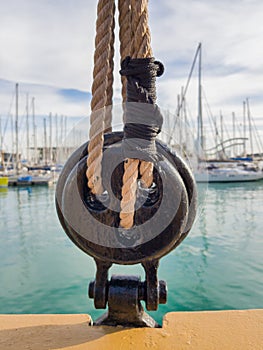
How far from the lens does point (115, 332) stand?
3.86 feet

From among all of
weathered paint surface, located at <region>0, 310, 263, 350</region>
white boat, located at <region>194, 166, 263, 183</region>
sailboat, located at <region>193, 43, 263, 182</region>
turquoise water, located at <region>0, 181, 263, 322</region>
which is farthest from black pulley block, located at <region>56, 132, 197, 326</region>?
white boat, located at <region>194, 166, 263, 183</region>

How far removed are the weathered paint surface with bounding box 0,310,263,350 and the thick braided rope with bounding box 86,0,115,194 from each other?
1.70ft

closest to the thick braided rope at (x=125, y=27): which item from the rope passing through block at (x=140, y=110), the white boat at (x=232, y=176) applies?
the rope passing through block at (x=140, y=110)

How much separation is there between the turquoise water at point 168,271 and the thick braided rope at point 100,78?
195 centimetres

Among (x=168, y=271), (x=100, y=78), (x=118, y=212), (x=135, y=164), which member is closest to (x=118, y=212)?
(x=118, y=212)

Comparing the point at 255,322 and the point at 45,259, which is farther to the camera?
the point at 45,259

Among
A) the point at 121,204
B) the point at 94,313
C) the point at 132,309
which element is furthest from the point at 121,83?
the point at 94,313

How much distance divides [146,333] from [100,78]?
87 centimetres

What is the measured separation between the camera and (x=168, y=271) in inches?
227

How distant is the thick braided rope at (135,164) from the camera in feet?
3.24

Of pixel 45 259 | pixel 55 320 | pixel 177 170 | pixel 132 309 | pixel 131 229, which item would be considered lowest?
pixel 45 259

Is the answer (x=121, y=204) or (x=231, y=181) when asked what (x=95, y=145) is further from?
(x=231, y=181)

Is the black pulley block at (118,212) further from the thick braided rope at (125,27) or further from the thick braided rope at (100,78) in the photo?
the thick braided rope at (125,27)

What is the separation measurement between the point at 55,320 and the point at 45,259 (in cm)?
558
